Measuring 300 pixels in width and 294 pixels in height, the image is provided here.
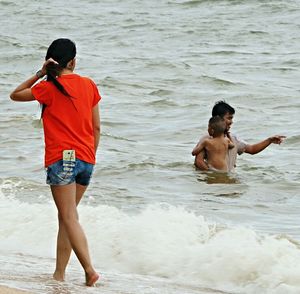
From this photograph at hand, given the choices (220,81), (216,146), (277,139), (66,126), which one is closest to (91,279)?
(66,126)

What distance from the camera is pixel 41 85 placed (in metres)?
5.52

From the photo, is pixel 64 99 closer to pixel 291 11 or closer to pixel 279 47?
pixel 279 47

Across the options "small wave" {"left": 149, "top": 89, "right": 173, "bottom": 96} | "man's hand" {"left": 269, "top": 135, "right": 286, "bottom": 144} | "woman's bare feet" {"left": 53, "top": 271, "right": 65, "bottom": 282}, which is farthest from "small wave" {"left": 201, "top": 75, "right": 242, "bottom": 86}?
"woman's bare feet" {"left": 53, "top": 271, "right": 65, "bottom": 282}

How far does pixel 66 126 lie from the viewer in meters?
5.50

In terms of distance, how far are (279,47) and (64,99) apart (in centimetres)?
1569

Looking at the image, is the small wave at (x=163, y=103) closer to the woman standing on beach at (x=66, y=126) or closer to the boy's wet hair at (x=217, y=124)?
the boy's wet hair at (x=217, y=124)

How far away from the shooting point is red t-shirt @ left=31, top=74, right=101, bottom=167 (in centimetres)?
550

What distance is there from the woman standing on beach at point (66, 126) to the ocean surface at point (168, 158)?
0.23 m

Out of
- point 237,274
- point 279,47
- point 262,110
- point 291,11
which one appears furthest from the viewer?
point 291,11

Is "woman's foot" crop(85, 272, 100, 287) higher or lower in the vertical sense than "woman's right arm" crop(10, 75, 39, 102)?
lower

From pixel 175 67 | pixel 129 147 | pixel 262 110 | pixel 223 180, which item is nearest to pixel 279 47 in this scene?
pixel 175 67

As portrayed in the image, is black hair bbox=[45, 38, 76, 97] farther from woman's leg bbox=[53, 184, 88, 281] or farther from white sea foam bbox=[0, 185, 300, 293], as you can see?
white sea foam bbox=[0, 185, 300, 293]

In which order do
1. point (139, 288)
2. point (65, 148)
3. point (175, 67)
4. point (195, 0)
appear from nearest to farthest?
1. point (65, 148)
2. point (139, 288)
3. point (175, 67)
4. point (195, 0)

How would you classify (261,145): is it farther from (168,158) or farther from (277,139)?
(168,158)
